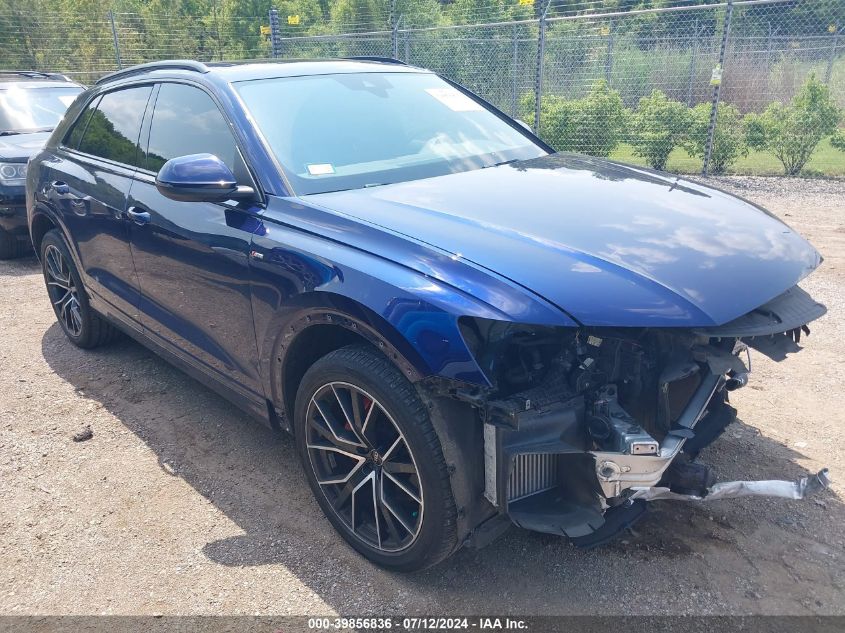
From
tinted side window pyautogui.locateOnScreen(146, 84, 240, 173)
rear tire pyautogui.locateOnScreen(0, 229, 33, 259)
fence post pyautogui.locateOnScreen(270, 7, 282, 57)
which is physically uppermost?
fence post pyautogui.locateOnScreen(270, 7, 282, 57)

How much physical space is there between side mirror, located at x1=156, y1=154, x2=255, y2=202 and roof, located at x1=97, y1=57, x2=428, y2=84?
68cm

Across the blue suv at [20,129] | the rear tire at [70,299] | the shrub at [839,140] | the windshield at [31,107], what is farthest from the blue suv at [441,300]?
the shrub at [839,140]

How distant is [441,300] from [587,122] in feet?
34.4

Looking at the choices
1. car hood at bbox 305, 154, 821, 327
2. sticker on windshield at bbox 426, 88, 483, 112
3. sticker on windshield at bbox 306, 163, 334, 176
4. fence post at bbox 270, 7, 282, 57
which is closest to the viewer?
car hood at bbox 305, 154, 821, 327

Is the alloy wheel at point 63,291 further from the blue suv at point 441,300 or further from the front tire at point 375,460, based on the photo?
the front tire at point 375,460

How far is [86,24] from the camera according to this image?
19.4 m

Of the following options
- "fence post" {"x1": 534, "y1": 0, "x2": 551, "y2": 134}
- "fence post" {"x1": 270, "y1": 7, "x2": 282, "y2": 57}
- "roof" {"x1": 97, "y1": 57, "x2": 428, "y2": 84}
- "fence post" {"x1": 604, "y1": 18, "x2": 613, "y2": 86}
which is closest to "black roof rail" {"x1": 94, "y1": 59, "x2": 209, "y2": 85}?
"roof" {"x1": 97, "y1": 57, "x2": 428, "y2": 84}

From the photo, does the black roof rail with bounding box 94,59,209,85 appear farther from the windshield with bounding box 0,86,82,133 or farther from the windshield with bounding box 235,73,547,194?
the windshield with bounding box 0,86,82,133

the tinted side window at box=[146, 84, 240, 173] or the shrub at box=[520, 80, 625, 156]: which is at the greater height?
the tinted side window at box=[146, 84, 240, 173]

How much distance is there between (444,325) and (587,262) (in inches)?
20.7

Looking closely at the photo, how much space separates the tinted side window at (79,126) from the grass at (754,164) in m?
8.50

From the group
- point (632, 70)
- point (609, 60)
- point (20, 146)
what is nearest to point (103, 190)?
point (20, 146)

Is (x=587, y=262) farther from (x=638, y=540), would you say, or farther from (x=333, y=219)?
(x=638, y=540)

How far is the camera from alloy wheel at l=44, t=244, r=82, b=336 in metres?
4.80
